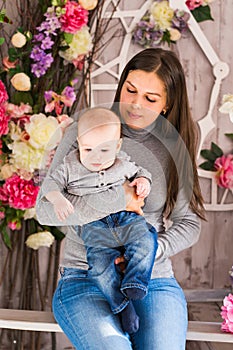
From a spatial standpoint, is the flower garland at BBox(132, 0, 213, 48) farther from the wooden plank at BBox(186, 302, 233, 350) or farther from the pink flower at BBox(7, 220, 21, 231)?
the wooden plank at BBox(186, 302, 233, 350)

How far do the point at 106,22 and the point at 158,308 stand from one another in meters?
1.12

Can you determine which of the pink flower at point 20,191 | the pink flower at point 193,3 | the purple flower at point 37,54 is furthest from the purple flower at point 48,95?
the pink flower at point 193,3

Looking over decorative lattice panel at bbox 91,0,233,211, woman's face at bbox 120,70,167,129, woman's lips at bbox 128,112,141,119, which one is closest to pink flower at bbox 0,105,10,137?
decorative lattice panel at bbox 91,0,233,211

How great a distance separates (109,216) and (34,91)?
94cm

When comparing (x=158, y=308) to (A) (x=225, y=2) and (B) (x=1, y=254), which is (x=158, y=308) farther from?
(A) (x=225, y=2)

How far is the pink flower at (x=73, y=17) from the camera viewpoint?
2234 millimetres

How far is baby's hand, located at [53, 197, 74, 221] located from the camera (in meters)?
1.52

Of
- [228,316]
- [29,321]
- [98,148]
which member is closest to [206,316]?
[228,316]

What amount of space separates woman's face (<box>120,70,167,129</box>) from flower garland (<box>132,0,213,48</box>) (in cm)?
72

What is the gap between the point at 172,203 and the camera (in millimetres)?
1734

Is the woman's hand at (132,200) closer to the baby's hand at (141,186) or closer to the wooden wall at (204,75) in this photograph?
the baby's hand at (141,186)

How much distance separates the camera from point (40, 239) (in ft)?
7.69

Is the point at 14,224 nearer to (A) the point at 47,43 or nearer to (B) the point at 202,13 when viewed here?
(A) the point at 47,43

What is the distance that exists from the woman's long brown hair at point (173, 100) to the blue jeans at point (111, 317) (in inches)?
8.8
